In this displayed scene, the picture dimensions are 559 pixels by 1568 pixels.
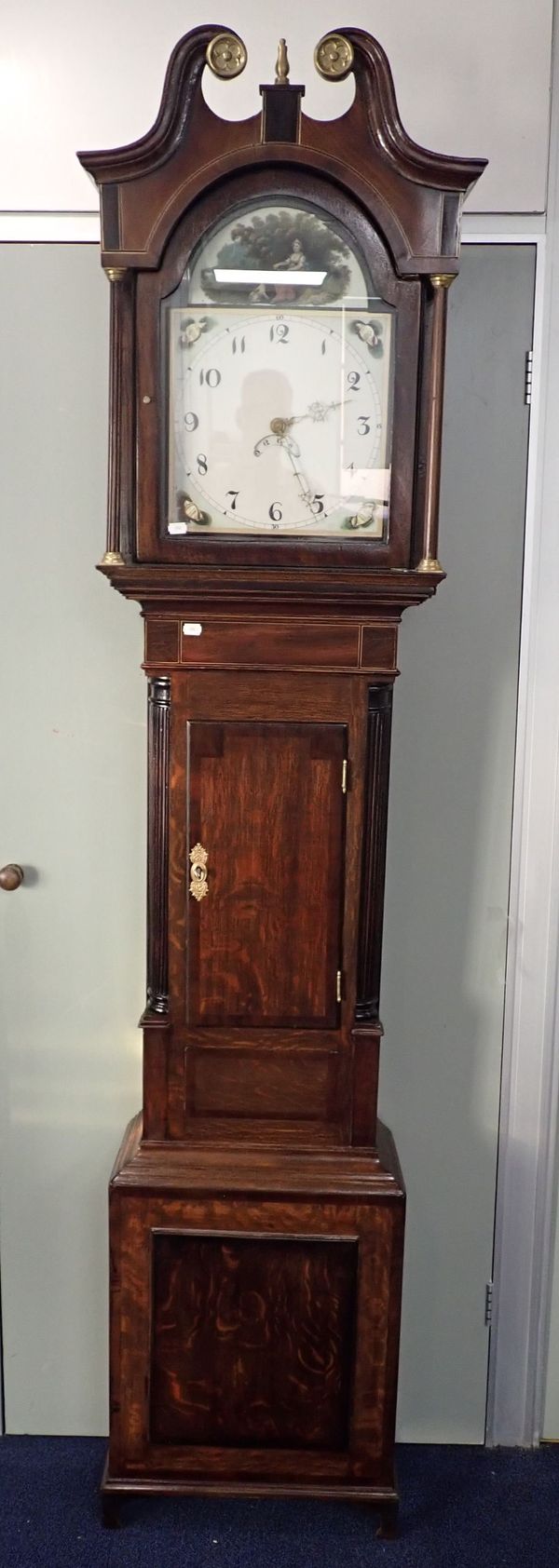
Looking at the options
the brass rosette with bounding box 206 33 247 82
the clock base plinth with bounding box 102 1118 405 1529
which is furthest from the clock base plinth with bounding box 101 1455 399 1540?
the brass rosette with bounding box 206 33 247 82

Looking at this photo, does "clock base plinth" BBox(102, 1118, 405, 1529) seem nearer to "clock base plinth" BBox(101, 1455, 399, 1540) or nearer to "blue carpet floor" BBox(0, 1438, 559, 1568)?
"clock base plinth" BBox(101, 1455, 399, 1540)

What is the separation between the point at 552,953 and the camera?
1959mm

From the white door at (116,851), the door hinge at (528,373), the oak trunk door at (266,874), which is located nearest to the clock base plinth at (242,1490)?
the white door at (116,851)

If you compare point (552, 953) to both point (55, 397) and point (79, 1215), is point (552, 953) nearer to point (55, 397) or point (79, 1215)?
point (79, 1215)

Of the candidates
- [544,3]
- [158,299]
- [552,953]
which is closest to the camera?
[158,299]

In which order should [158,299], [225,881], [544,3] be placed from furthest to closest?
[544,3] < [225,881] < [158,299]

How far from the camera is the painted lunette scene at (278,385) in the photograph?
153cm

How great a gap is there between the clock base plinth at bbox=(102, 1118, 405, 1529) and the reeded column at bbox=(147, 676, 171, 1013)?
25 cm

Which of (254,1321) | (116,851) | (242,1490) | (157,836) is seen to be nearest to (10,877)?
(116,851)

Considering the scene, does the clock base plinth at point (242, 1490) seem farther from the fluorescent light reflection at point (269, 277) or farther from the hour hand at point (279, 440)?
the fluorescent light reflection at point (269, 277)

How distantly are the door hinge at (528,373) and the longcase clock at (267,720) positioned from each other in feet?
1.18

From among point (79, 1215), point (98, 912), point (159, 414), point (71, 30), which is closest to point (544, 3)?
Answer: point (71, 30)

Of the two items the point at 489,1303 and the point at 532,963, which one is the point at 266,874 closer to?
the point at 532,963

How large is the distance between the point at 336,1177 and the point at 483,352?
4.15 ft
